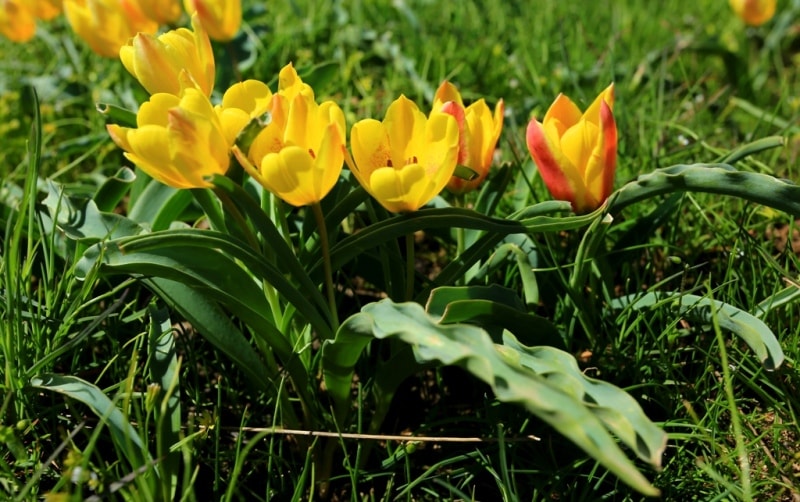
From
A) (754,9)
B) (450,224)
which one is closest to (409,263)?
(450,224)

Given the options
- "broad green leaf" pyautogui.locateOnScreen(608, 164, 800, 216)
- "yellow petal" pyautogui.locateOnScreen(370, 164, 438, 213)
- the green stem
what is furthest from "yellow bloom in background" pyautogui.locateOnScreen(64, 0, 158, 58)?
"broad green leaf" pyautogui.locateOnScreen(608, 164, 800, 216)

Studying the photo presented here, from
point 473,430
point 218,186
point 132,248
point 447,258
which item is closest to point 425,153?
point 218,186

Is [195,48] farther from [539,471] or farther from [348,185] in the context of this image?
[539,471]

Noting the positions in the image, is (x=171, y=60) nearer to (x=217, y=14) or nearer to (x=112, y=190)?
(x=112, y=190)

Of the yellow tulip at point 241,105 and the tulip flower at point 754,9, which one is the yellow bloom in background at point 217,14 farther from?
the tulip flower at point 754,9

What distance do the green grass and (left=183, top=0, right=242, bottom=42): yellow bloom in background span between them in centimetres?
22

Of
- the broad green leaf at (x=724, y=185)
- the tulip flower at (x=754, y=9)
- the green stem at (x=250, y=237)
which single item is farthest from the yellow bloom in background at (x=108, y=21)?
the tulip flower at (x=754, y=9)

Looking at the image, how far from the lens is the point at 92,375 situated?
1.54 m

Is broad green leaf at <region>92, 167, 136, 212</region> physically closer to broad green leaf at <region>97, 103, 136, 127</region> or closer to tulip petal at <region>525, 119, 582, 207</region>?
broad green leaf at <region>97, 103, 136, 127</region>

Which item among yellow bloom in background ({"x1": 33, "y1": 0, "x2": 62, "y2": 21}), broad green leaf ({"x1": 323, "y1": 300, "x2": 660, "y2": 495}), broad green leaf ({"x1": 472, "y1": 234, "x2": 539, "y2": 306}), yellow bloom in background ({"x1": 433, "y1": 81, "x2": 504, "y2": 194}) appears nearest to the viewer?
broad green leaf ({"x1": 323, "y1": 300, "x2": 660, "y2": 495})

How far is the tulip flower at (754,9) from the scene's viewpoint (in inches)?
101

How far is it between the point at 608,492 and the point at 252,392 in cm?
61

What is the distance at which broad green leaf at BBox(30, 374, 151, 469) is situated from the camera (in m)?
1.11

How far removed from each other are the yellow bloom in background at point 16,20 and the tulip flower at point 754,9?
6.57 feet
